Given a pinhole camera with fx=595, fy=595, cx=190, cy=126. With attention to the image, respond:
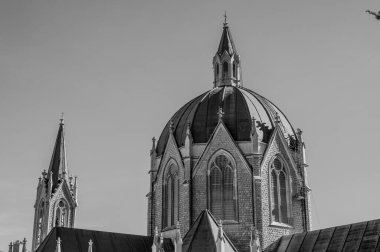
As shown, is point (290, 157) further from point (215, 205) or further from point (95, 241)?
point (95, 241)

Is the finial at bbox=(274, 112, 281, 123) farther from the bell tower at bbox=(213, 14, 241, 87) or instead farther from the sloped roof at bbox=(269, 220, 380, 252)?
the sloped roof at bbox=(269, 220, 380, 252)

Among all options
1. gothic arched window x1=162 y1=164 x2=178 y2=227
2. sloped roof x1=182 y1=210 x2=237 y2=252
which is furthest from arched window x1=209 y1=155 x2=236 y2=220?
gothic arched window x1=162 y1=164 x2=178 y2=227

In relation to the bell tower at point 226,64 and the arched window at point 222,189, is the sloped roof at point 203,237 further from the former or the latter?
the bell tower at point 226,64

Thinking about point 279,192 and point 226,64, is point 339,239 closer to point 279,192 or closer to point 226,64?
point 279,192

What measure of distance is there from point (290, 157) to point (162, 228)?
9742 mm

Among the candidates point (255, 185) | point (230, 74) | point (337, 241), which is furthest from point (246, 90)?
point (337, 241)

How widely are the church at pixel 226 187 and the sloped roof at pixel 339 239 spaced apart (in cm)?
8

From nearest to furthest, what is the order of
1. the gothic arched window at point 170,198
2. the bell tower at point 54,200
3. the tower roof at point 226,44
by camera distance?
the gothic arched window at point 170,198 → the tower roof at point 226,44 → the bell tower at point 54,200

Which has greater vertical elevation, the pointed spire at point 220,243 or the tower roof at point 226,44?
the tower roof at point 226,44

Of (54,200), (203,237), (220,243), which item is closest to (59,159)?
(54,200)

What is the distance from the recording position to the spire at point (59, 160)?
52.5 m

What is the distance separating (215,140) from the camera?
127 ft

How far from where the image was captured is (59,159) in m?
53.6

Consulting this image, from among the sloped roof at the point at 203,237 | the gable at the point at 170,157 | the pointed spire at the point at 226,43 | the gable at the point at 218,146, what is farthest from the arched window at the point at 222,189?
the pointed spire at the point at 226,43
